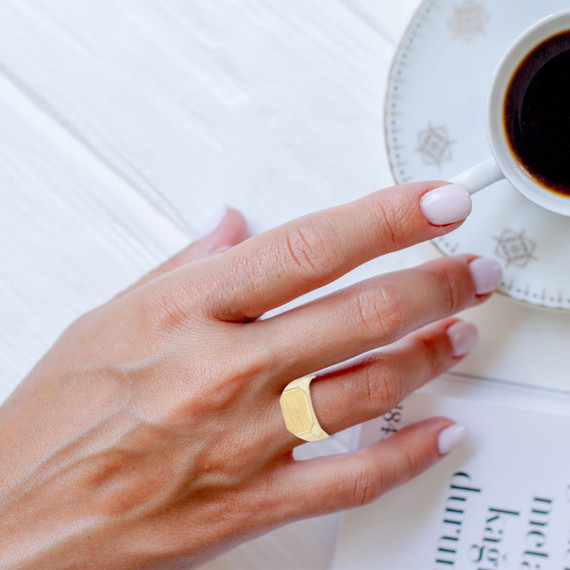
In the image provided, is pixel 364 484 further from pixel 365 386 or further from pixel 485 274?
pixel 485 274

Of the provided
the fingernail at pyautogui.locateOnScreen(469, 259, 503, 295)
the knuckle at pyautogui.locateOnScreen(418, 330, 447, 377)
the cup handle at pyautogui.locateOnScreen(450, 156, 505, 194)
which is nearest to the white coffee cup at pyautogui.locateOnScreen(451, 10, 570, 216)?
the cup handle at pyautogui.locateOnScreen(450, 156, 505, 194)

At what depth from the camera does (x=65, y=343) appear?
820mm

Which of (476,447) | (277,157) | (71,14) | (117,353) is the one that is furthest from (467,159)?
(71,14)

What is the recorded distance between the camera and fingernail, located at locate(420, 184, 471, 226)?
626 millimetres

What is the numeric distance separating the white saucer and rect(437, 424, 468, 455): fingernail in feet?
0.59

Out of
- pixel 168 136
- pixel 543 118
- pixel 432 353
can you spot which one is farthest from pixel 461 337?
pixel 168 136

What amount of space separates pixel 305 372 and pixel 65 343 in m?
0.32

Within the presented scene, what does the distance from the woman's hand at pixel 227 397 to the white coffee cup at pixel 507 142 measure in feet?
0.20

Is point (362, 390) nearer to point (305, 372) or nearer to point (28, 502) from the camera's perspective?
point (305, 372)

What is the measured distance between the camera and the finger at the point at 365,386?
0.71 metres

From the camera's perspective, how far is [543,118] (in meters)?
0.70

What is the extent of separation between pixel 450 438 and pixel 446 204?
1.03 ft

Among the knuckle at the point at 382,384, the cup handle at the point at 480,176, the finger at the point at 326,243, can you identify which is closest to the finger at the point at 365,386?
the knuckle at the point at 382,384

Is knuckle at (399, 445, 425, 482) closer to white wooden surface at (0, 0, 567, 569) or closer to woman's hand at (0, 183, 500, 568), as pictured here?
woman's hand at (0, 183, 500, 568)
